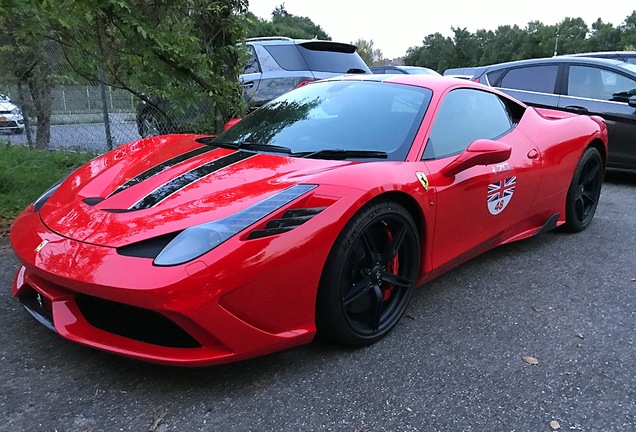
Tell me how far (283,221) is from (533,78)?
223 inches

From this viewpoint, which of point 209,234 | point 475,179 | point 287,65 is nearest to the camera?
point 209,234

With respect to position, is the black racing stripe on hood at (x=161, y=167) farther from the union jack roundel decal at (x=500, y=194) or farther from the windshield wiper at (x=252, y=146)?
the union jack roundel decal at (x=500, y=194)

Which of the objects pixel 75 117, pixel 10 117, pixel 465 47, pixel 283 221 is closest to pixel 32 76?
pixel 10 117

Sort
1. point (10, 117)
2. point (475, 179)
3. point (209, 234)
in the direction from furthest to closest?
point (10, 117)
point (475, 179)
point (209, 234)

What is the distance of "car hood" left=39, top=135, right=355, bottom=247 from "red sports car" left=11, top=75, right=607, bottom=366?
0.01 meters

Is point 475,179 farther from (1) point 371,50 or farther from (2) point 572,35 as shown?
(1) point 371,50

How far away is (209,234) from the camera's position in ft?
6.20

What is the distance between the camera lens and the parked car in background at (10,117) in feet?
19.9

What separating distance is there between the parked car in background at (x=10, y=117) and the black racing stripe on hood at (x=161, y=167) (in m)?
4.43

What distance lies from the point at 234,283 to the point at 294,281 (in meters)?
0.27

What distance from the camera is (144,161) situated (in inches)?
110

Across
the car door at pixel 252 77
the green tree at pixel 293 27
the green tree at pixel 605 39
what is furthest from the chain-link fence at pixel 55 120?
the green tree at pixel 605 39

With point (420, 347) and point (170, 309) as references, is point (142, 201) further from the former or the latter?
point (420, 347)

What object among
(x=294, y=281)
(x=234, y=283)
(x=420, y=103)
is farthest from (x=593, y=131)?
(x=234, y=283)
